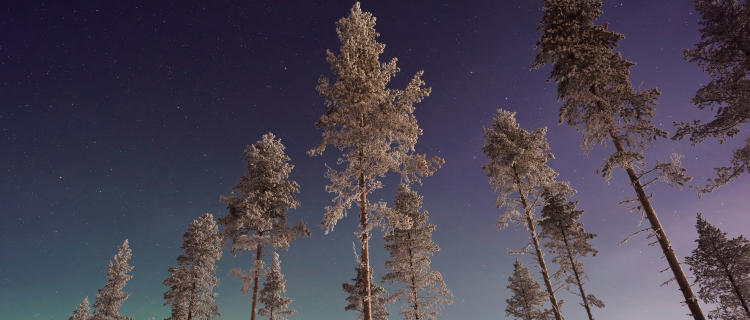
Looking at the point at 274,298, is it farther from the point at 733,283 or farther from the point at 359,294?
the point at 733,283

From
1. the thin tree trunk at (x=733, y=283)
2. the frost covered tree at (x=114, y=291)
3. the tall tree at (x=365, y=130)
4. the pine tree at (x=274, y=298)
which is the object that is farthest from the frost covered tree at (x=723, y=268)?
the frost covered tree at (x=114, y=291)

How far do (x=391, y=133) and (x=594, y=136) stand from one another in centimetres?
855

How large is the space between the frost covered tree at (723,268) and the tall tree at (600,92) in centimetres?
1356

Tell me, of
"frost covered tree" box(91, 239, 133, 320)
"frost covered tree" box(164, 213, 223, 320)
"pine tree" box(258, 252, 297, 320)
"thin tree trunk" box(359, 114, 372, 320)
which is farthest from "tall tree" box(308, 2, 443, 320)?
"frost covered tree" box(91, 239, 133, 320)

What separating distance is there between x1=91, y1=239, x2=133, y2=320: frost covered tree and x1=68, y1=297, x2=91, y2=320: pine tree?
1569cm

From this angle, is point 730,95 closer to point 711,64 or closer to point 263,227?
point 711,64

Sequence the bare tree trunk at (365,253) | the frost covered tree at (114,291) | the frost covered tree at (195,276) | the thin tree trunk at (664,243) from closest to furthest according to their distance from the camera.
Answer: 1. the thin tree trunk at (664,243)
2. the bare tree trunk at (365,253)
3. the frost covered tree at (195,276)
4. the frost covered tree at (114,291)

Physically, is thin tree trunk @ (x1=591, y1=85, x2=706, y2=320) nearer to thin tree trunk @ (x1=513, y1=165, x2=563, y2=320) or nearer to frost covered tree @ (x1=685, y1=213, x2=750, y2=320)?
thin tree trunk @ (x1=513, y1=165, x2=563, y2=320)

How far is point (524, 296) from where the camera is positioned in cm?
2677

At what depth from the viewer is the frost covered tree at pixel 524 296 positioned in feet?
85.4

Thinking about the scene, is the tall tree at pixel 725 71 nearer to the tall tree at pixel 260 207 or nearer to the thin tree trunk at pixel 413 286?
the thin tree trunk at pixel 413 286

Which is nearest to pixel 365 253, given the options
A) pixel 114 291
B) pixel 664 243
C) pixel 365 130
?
pixel 365 130

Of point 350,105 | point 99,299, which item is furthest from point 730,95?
point 99,299

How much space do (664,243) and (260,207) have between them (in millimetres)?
18849
